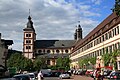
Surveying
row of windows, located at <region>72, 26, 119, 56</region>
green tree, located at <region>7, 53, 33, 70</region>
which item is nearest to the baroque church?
green tree, located at <region>7, 53, 33, 70</region>

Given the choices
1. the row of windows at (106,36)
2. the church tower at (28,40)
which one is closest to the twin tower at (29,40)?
the church tower at (28,40)

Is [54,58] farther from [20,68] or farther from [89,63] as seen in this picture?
[89,63]

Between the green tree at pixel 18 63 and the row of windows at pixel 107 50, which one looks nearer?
the row of windows at pixel 107 50

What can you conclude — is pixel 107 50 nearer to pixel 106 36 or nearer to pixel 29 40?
pixel 106 36

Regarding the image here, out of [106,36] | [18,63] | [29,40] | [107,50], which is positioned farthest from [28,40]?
[107,50]

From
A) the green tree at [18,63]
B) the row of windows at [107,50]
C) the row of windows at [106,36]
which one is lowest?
the green tree at [18,63]

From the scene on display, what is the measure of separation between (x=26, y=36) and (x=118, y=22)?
9507cm

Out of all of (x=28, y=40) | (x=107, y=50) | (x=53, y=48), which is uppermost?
(x=28, y=40)

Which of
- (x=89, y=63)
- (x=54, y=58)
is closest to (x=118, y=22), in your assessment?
(x=89, y=63)

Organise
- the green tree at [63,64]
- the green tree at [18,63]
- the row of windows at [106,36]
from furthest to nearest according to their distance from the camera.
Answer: the green tree at [63,64] → the green tree at [18,63] → the row of windows at [106,36]

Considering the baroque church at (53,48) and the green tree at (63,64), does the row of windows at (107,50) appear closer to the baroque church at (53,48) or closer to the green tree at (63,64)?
the green tree at (63,64)

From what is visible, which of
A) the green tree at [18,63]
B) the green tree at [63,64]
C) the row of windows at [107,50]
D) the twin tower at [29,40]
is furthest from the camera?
the twin tower at [29,40]

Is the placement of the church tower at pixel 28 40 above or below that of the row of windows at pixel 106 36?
above

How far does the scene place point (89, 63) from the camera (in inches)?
3538
